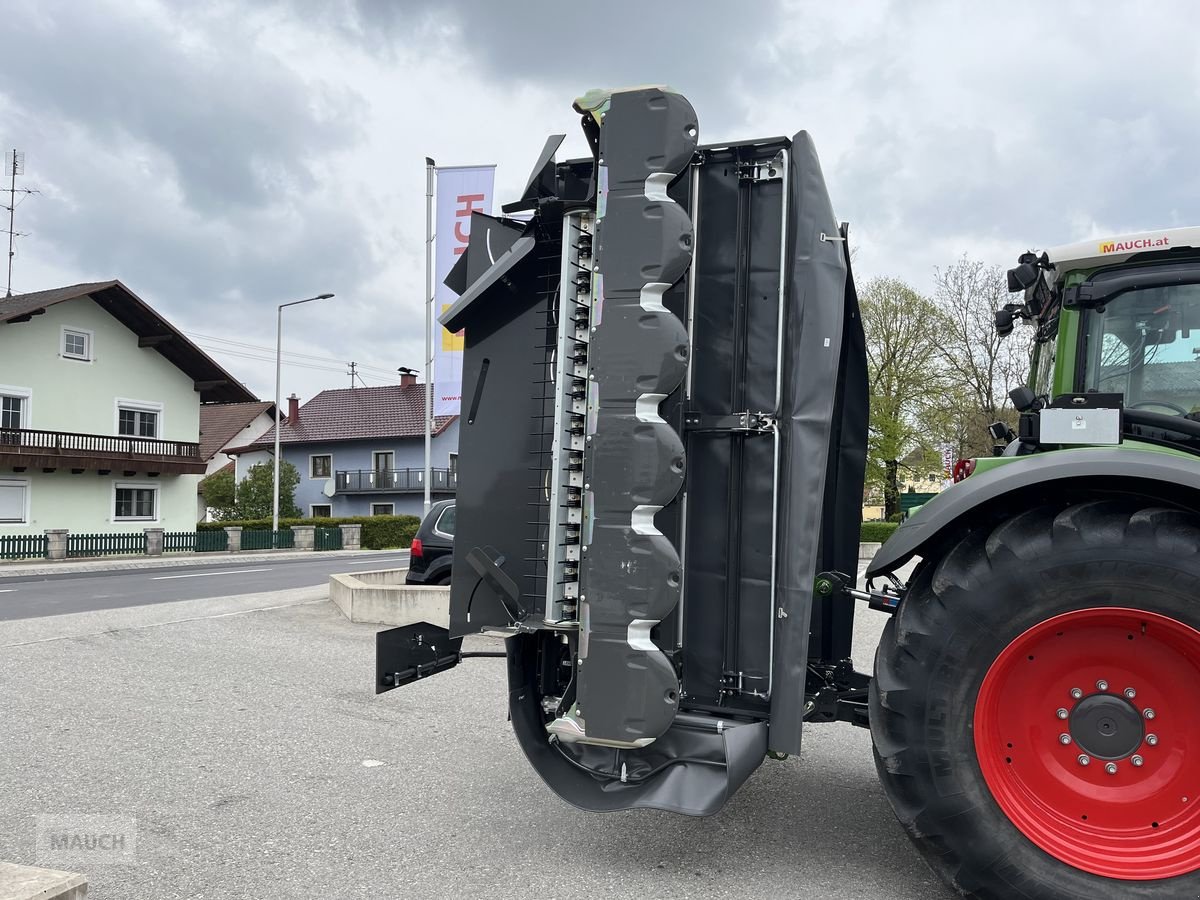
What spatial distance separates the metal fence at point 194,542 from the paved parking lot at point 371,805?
26061mm

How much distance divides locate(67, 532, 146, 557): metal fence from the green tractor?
3054 cm

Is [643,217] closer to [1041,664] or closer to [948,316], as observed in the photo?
[1041,664]

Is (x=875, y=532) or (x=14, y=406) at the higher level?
(x=14, y=406)

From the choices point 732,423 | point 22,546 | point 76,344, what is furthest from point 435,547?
point 76,344

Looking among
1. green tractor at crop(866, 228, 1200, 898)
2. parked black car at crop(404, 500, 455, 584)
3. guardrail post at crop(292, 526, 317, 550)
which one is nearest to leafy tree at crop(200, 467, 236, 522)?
guardrail post at crop(292, 526, 317, 550)

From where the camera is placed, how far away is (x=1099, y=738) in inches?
112

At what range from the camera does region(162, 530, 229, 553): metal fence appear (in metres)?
30.6

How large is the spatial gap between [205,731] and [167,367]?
107 ft

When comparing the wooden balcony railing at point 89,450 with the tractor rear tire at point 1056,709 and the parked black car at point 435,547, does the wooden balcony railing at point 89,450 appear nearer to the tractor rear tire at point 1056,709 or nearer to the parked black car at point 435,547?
the parked black car at point 435,547

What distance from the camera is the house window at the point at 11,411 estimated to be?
28844 mm

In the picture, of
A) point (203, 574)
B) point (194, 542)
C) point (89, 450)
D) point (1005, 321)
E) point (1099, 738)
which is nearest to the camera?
point (1099, 738)

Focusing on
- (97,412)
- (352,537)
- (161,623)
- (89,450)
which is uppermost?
(97,412)

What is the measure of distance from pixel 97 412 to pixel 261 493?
8.25 metres

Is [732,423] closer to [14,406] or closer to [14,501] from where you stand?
[14,501]
